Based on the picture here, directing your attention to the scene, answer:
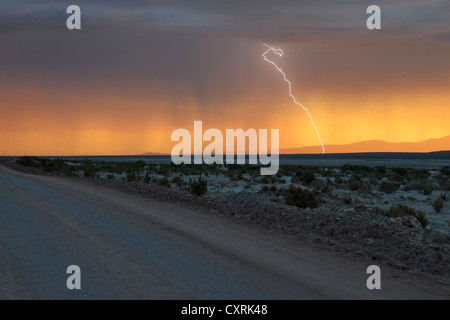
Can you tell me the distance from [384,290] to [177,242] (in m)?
4.56

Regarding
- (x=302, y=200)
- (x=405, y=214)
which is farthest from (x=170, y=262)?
(x=405, y=214)

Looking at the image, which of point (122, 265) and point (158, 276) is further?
point (122, 265)

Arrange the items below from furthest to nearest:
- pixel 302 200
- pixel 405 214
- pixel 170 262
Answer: pixel 302 200 → pixel 405 214 → pixel 170 262

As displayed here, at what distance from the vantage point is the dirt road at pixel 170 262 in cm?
728

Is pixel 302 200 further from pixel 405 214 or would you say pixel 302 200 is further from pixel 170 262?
pixel 170 262

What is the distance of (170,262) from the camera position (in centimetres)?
894

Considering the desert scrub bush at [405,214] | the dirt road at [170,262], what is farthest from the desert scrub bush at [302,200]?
the dirt road at [170,262]

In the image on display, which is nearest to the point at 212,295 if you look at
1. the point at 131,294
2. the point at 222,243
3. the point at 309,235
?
the point at 131,294

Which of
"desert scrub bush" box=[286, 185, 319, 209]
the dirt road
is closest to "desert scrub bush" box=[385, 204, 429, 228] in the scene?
"desert scrub bush" box=[286, 185, 319, 209]

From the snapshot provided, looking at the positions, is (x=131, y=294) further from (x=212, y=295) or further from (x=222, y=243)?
(x=222, y=243)

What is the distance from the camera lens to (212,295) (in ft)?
23.1

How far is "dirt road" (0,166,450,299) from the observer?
7.28m

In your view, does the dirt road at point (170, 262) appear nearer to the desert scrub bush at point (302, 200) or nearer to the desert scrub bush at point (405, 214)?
the desert scrub bush at point (302, 200)
